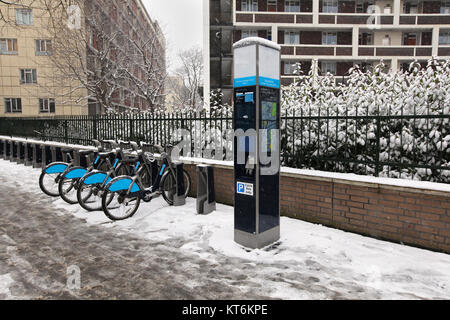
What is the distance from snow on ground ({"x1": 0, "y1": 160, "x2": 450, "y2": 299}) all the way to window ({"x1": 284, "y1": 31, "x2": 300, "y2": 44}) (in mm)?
28631

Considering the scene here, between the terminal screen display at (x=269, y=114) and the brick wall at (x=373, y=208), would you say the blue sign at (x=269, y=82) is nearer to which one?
the terminal screen display at (x=269, y=114)

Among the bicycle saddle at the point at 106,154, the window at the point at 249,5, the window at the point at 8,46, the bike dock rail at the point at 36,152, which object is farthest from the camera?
the window at the point at 8,46

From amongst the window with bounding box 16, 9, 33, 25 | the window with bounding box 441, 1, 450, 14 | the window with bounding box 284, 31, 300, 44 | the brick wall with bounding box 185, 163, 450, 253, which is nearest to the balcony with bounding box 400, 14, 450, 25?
the window with bounding box 441, 1, 450, 14

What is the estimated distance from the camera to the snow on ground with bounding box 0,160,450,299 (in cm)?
338

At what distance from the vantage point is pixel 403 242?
4.50m

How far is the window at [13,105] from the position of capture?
32375 millimetres

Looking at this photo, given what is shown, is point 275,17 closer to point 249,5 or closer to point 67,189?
point 249,5

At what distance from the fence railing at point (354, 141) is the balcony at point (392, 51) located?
28.1 metres

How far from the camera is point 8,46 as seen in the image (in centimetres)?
3225

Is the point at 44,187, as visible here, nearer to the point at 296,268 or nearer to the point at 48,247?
the point at 48,247

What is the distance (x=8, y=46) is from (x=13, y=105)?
5689 millimetres

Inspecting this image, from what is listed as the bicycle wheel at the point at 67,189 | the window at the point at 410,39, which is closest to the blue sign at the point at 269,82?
the bicycle wheel at the point at 67,189

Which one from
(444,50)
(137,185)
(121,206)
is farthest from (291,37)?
(121,206)
